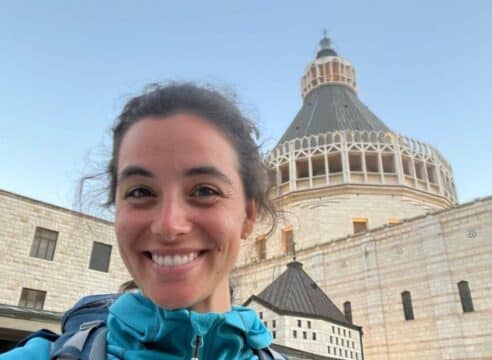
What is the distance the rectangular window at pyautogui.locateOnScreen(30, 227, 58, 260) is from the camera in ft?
50.6

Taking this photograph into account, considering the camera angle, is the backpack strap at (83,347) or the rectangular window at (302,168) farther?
the rectangular window at (302,168)

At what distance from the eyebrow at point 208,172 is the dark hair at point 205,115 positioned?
166mm

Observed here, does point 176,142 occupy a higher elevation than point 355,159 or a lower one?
lower

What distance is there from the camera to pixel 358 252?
77.6 feet

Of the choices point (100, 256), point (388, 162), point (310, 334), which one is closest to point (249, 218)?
point (310, 334)

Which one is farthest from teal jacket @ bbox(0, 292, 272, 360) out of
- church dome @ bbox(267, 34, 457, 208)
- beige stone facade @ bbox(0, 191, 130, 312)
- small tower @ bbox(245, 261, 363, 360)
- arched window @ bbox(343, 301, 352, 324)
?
church dome @ bbox(267, 34, 457, 208)

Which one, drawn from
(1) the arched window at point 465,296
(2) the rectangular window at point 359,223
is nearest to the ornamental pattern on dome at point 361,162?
(2) the rectangular window at point 359,223

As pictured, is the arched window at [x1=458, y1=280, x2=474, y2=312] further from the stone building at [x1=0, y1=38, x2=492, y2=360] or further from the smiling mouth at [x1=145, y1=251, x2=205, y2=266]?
the smiling mouth at [x1=145, y1=251, x2=205, y2=266]

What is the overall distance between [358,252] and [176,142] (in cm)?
2388

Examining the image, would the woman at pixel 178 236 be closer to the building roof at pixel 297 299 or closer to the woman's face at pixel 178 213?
the woman's face at pixel 178 213

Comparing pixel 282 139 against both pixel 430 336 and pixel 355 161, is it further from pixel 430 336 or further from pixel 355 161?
pixel 430 336

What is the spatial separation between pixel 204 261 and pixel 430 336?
22345mm

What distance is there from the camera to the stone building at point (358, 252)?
15039 millimetres

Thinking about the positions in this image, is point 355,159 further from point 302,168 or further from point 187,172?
point 187,172
